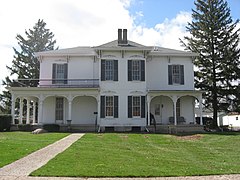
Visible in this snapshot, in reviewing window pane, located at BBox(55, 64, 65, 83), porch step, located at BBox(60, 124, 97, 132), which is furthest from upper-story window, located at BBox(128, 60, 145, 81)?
window pane, located at BBox(55, 64, 65, 83)

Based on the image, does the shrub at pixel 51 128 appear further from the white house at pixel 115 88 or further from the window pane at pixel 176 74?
the window pane at pixel 176 74

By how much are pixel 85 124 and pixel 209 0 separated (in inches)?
857

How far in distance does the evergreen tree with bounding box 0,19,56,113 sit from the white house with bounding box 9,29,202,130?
1659 centimetres

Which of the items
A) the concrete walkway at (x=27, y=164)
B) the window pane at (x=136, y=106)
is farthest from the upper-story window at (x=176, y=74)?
the concrete walkway at (x=27, y=164)

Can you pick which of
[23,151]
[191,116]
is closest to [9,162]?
[23,151]

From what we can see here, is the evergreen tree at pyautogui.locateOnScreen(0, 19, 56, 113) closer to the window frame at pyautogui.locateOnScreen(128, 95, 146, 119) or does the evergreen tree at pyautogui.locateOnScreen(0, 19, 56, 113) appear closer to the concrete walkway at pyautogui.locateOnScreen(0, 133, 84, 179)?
the window frame at pyautogui.locateOnScreen(128, 95, 146, 119)

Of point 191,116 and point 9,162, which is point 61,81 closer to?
point 191,116

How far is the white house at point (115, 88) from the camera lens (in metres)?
23.5

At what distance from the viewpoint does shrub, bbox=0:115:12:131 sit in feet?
72.2

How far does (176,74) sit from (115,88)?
609 cm

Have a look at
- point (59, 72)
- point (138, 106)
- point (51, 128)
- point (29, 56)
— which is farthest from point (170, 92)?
point (29, 56)

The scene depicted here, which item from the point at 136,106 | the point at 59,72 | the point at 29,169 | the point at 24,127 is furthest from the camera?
the point at 59,72

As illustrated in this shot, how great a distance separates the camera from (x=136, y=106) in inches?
938

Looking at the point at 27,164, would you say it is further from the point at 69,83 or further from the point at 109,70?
the point at 69,83
